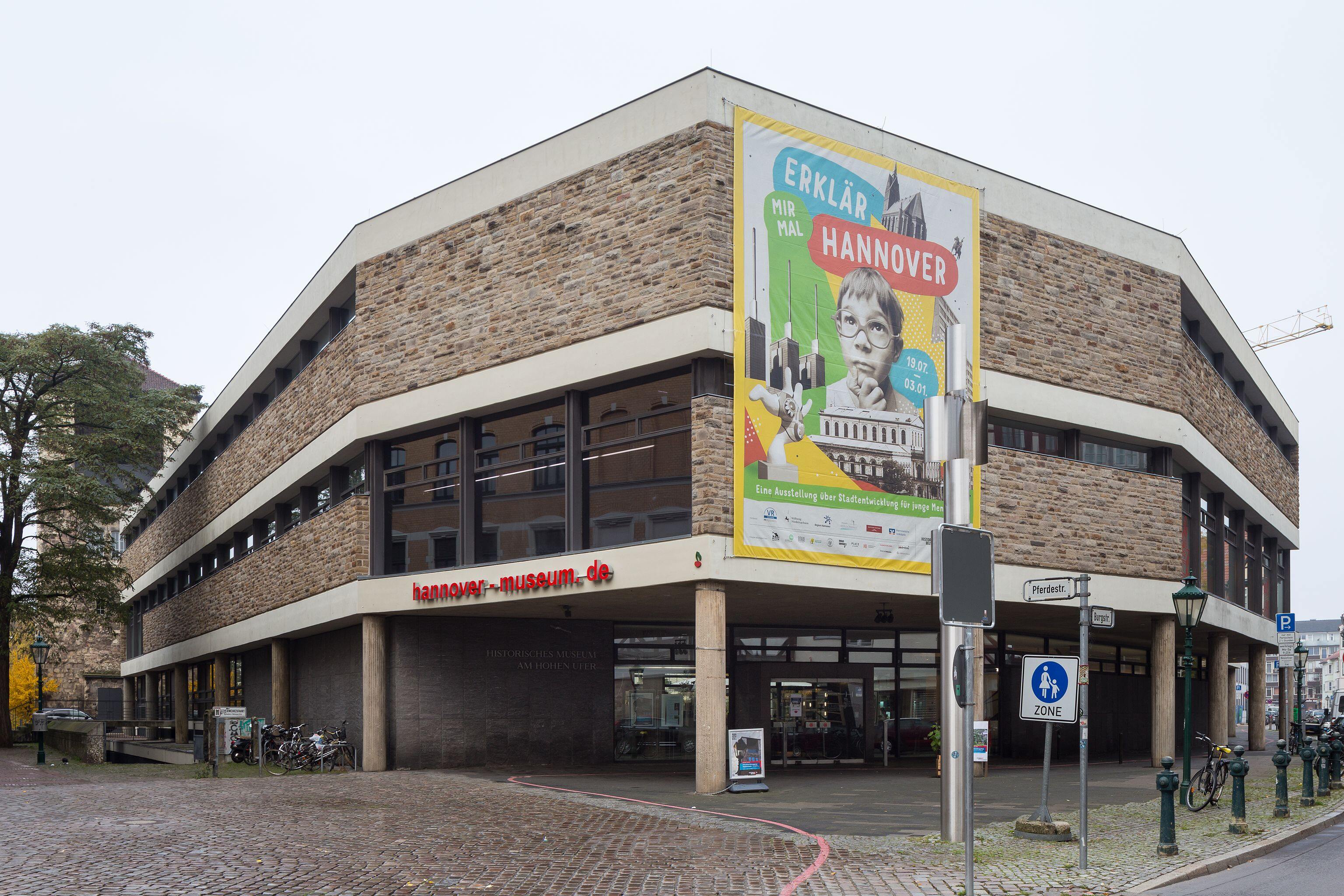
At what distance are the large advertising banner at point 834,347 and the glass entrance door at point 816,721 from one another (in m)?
6.41

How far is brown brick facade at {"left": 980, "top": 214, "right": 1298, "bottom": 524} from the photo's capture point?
87.3ft

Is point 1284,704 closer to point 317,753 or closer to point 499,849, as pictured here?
point 317,753

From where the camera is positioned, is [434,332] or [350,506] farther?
[350,506]

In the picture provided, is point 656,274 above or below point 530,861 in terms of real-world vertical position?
above

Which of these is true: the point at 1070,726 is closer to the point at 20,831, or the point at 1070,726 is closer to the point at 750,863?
the point at 750,863

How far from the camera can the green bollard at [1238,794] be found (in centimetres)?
1552

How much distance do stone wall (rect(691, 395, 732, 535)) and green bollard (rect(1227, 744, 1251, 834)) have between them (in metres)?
8.61

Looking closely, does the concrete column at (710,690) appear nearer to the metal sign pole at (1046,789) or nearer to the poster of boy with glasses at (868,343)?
the poster of boy with glasses at (868,343)

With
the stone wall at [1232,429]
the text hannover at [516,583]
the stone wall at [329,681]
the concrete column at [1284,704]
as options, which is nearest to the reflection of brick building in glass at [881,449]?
the text hannover at [516,583]

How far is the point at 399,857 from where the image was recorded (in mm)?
13383

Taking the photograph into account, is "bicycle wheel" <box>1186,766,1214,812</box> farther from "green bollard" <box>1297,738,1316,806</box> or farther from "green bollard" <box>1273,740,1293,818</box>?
"green bollard" <box>1297,738,1316,806</box>

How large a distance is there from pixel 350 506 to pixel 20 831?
1359cm

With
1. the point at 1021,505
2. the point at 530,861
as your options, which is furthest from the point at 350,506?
the point at 530,861

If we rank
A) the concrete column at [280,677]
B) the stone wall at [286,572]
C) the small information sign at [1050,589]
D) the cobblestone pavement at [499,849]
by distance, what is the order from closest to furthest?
the cobblestone pavement at [499,849]
the small information sign at [1050,589]
the stone wall at [286,572]
the concrete column at [280,677]
